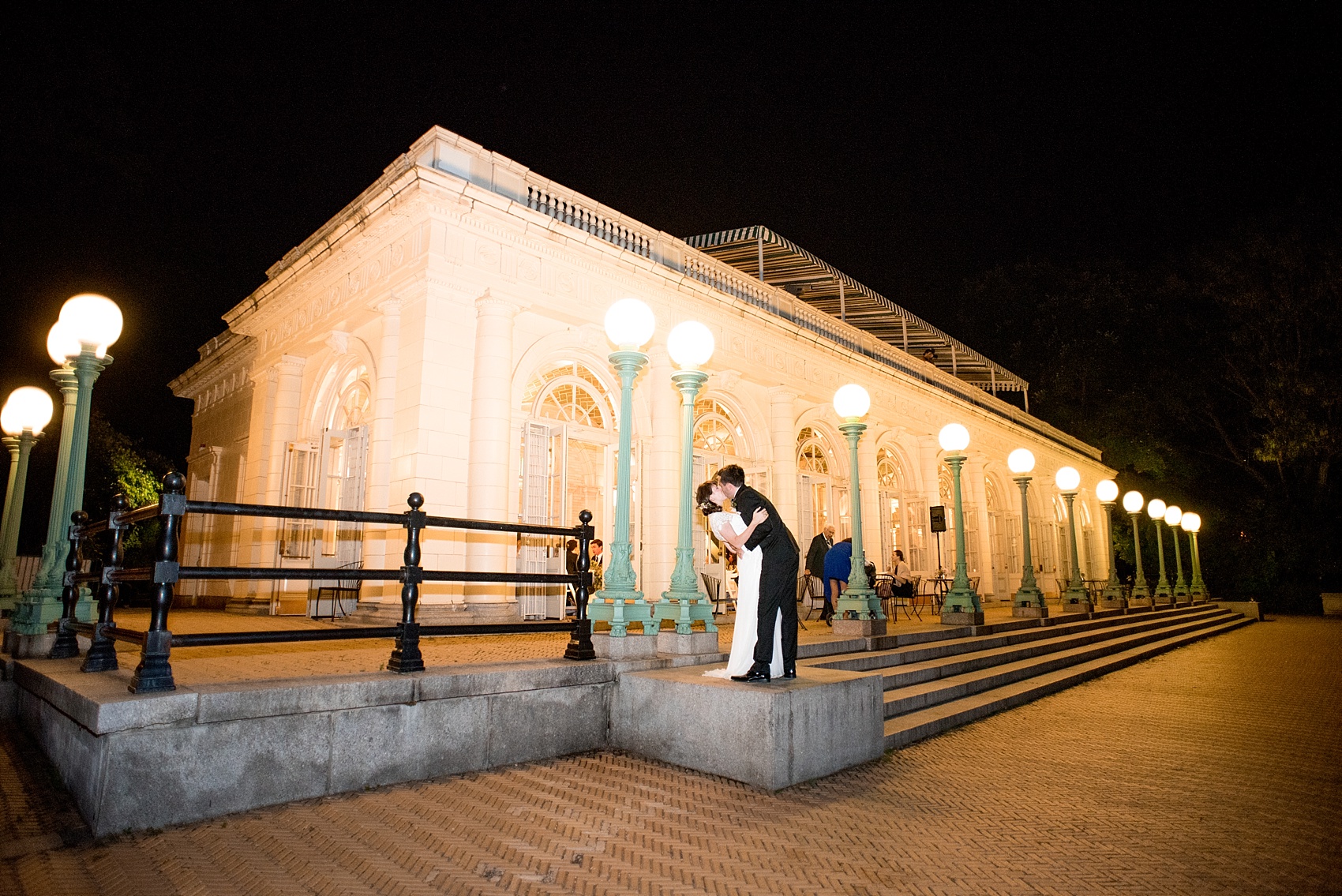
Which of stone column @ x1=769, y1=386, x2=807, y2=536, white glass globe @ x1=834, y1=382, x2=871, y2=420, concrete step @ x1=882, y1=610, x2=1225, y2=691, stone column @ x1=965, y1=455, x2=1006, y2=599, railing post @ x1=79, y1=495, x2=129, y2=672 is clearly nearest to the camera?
railing post @ x1=79, y1=495, x2=129, y2=672

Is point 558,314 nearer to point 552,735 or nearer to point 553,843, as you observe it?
point 552,735

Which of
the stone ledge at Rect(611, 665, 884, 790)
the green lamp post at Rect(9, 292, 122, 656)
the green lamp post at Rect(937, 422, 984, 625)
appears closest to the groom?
the stone ledge at Rect(611, 665, 884, 790)

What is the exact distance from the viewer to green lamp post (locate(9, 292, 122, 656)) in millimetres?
6031

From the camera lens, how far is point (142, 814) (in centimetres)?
366

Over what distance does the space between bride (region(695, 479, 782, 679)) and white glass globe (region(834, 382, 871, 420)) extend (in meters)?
4.76

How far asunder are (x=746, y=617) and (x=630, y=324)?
3.02 m

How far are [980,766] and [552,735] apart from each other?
3308 millimetres

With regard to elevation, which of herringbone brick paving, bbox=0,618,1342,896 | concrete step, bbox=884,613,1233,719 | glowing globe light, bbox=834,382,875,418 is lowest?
herringbone brick paving, bbox=0,618,1342,896

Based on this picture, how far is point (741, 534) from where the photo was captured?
5.43m

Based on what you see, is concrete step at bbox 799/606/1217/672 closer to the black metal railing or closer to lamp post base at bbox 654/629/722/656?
lamp post base at bbox 654/629/722/656

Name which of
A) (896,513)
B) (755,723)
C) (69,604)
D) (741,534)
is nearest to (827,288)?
(896,513)

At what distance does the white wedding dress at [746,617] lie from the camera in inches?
209

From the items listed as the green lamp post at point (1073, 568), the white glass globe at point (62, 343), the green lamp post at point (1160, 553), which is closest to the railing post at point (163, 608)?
the white glass globe at point (62, 343)

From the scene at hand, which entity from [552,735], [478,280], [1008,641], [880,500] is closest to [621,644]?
[552,735]
